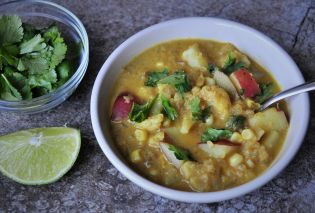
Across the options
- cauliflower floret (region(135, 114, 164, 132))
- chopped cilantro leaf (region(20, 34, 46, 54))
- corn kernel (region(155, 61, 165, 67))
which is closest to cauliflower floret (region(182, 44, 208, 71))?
corn kernel (region(155, 61, 165, 67))

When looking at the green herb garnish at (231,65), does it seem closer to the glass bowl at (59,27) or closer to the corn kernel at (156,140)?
the corn kernel at (156,140)

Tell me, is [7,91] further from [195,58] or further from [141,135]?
[195,58]

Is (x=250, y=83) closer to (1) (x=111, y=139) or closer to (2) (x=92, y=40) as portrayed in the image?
(1) (x=111, y=139)

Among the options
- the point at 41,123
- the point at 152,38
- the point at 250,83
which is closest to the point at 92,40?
the point at 152,38

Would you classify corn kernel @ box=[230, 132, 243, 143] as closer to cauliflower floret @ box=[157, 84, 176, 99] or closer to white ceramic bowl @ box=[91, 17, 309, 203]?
white ceramic bowl @ box=[91, 17, 309, 203]

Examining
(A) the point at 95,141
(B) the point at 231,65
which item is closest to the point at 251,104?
(B) the point at 231,65

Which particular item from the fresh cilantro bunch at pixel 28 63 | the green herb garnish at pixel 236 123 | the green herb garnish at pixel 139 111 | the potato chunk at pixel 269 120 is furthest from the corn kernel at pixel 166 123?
the fresh cilantro bunch at pixel 28 63
